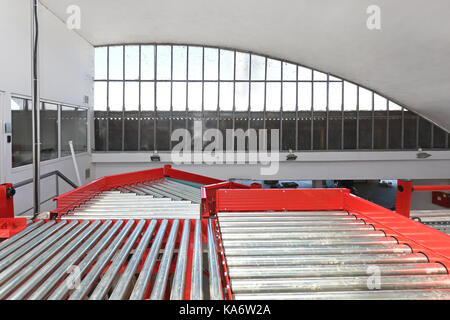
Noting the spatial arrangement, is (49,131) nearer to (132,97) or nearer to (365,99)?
(132,97)

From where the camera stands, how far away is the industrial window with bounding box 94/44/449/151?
34.8 ft

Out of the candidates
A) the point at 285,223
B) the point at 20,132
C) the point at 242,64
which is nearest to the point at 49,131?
the point at 20,132

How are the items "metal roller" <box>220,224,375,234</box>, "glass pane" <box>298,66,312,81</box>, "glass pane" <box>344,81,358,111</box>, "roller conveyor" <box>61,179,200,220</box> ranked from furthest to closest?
"glass pane" <box>344,81,358,111</box> → "glass pane" <box>298,66,312,81</box> → "roller conveyor" <box>61,179,200,220</box> → "metal roller" <box>220,224,375,234</box>

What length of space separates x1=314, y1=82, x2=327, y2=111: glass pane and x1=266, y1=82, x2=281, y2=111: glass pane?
53.5 inches

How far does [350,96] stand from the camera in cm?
1107

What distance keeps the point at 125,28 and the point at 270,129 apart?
573 centimetres

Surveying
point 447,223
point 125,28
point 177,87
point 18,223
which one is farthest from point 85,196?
point 177,87

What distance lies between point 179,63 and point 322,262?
9.95 metres

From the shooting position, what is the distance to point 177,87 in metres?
10.7

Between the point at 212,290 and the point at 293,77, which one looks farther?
the point at 293,77

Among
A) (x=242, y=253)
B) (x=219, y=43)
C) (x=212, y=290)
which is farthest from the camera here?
(x=219, y=43)

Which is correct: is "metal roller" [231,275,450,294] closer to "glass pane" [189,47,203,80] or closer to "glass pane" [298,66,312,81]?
"glass pane" [189,47,203,80]

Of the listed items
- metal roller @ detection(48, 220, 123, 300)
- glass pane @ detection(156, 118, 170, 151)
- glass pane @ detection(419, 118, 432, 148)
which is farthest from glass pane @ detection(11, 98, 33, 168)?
glass pane @ detection(419, 118, 432, 148)

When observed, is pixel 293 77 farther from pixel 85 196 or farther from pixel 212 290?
pixel 212 290
